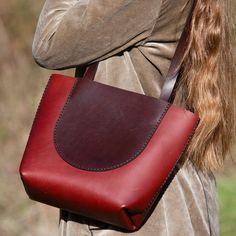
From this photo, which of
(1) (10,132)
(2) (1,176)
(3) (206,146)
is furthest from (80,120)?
(1) (10,132)

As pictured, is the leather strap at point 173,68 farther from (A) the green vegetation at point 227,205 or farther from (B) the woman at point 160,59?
(A) the green vegetation at point 227,205

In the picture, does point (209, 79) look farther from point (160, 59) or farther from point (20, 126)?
point (20, 126)

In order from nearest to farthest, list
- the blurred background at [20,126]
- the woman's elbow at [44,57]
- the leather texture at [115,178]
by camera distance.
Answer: the leather texture at [115,178] < the woman's elbow at [44,57] < the blurred background at [20,126]

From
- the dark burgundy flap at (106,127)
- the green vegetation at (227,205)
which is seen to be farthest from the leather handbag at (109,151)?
the green vegetation at (227,205)

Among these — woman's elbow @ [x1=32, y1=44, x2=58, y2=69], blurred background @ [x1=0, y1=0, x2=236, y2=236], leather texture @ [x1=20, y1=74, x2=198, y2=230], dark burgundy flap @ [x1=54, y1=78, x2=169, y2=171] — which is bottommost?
blurred background @ [x1=0, y1=0, x2=236, y2=236]

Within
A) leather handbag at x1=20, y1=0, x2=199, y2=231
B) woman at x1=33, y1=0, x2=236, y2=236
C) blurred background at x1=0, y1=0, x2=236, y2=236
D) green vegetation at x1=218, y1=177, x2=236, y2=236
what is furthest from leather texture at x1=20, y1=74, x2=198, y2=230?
green vegetation at x1=218, y1=177, x2=236, y2=236

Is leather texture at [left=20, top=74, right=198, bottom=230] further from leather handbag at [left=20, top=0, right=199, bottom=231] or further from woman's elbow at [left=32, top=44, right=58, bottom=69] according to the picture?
woman's elbow at [left=32, top=44, right=58, bottom=69]

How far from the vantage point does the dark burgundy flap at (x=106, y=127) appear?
188 centimetres

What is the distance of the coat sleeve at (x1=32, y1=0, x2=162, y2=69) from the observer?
1.92 meters

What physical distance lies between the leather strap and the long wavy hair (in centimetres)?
1

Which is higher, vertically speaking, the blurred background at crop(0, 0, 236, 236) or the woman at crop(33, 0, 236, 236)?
the woman at crop(33, 0, 236, 236)

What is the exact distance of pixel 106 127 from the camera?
6.21 ft

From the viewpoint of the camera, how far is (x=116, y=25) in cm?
193

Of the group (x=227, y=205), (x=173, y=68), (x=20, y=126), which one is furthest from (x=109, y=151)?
(x=20, y=126)
